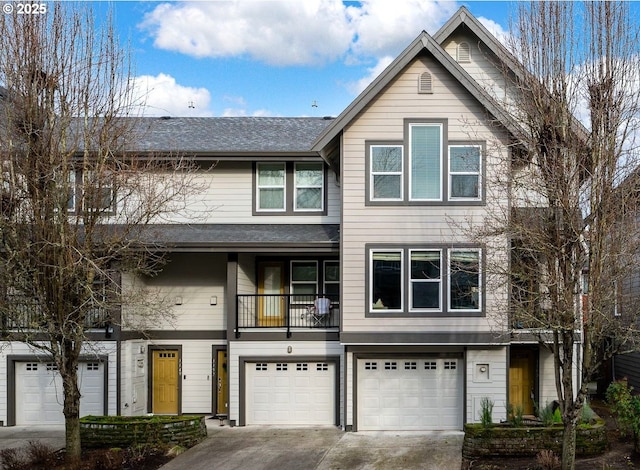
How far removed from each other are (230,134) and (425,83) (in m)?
6.48

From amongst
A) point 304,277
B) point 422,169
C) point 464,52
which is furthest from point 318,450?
point 464,52

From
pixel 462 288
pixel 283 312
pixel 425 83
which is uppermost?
pixel 425 83

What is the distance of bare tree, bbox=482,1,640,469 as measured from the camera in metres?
10.3

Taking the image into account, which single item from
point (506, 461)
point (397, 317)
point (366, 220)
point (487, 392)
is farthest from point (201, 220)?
point (506, 461)

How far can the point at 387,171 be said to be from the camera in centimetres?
1588

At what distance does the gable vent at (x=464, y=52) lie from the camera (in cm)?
1791

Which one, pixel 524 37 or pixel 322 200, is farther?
pixel 322 200

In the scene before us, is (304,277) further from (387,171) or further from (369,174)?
(387,171)

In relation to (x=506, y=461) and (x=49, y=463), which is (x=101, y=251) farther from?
(x=506, y=461)

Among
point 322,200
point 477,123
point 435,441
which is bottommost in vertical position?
point 435,441

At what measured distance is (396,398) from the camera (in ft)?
53.6

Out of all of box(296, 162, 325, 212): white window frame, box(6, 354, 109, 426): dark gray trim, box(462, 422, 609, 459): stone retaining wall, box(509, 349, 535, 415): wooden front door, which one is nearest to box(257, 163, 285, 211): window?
box(296, 162, 325, 212): white window frame

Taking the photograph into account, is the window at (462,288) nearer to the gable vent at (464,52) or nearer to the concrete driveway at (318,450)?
the concrete driveway at (318,450)

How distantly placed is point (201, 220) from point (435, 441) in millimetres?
8394
